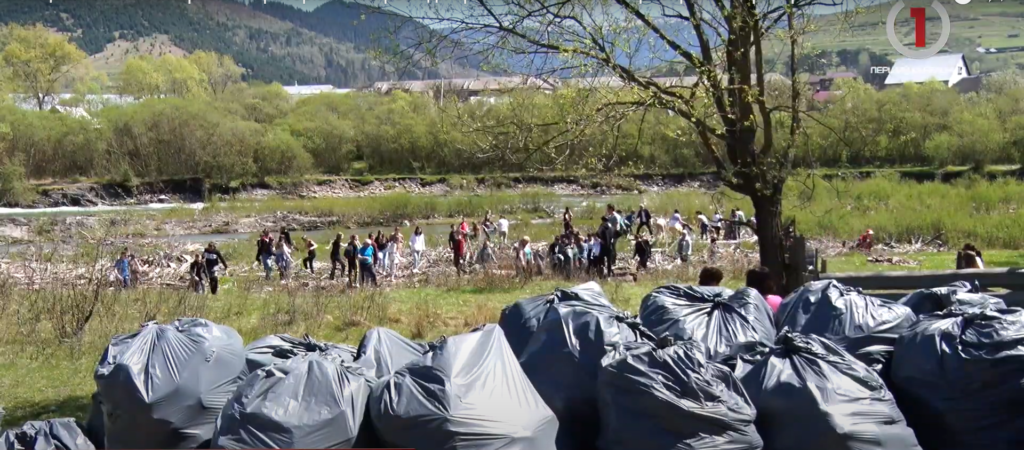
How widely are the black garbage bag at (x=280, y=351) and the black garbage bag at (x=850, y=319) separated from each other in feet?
8.66

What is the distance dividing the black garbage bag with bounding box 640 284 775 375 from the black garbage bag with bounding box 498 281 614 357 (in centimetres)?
34

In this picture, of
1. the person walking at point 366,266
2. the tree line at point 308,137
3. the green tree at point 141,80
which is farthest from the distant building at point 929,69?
the person walking at point 366,266

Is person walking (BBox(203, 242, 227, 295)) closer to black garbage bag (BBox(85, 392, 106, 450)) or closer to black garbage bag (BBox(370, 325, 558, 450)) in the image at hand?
black garbage bag (BBox(85, 392, 106, 450))

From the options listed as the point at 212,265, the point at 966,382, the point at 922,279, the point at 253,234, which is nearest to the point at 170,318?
the point at 212,265

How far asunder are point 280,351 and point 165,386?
2.08ft

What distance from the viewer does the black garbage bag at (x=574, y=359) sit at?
4.86 m

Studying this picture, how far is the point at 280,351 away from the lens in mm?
5277

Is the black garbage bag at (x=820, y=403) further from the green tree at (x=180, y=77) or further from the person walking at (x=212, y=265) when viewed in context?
the green tree at (x=180, y=77)

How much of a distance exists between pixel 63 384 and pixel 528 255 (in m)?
11.9

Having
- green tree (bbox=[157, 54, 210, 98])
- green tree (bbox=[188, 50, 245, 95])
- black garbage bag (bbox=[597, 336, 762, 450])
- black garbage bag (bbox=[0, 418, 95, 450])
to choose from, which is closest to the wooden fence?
black garbage bag (bbox=[597, 336, 762, 450])

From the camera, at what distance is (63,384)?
8742mm

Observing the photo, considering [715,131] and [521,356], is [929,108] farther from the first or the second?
[521,356]

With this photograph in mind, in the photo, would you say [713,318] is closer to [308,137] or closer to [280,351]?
[280,351]

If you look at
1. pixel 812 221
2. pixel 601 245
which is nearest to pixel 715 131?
pixel 601 245
